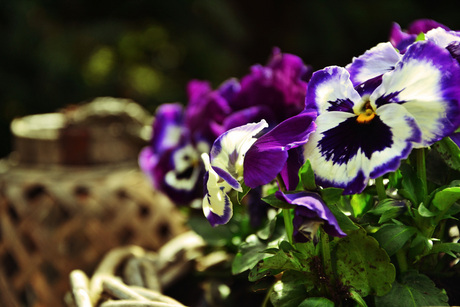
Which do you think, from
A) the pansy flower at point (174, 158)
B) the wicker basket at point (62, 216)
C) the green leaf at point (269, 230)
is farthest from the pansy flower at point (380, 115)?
the wicker basket at point (62, 216)

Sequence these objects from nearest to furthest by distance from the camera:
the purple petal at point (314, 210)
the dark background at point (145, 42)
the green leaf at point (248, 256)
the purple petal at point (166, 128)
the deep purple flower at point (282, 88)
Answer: the purple petal at point (314, 210) → the green leaf at point (248, 256) → the deep purple flower at point (282, 88) → the purple petal at point (166, 128) → the dark background at point (145, 42)

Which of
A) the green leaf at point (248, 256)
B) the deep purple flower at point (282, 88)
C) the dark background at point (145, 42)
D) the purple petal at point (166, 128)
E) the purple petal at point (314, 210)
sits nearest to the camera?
the purple petal at point (314, 210)

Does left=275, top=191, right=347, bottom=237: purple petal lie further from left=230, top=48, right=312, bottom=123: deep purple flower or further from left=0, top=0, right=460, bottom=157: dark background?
left=0, top=0, right=460, bottom=157: dark background

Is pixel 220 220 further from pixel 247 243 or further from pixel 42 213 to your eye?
pixel 42 213

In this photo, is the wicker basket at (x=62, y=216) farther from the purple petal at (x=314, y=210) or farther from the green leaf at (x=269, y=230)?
the purple petal at (x=314, y=210)

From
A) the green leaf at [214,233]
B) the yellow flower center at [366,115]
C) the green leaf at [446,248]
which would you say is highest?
the yellow flower center at [366,115]

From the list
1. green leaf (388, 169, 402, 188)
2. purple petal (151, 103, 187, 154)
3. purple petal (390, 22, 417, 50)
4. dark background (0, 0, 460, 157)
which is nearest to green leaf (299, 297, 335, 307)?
green leaf (388, 169, 402, 188)
